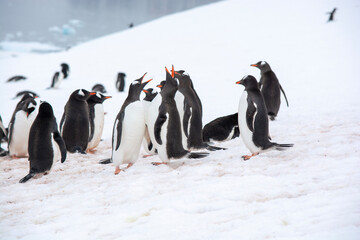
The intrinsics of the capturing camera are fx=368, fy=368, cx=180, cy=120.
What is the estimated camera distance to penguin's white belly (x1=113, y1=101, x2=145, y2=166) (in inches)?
157

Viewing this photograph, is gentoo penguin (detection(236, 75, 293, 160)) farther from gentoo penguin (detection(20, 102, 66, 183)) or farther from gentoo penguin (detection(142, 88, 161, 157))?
gentoo penguin (detection(20, 102, 66, 183))

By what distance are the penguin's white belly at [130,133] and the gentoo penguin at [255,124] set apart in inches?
44.0

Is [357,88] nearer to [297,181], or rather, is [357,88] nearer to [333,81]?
[333,81]

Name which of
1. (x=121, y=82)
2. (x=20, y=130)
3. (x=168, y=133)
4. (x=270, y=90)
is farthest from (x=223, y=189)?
(x=121, y=82)

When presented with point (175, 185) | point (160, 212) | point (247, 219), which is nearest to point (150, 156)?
point (175, 185)

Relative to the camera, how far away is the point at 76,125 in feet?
16.3

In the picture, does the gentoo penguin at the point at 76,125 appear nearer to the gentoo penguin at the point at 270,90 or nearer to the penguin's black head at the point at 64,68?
the gentoo penguin at the point at 270,90

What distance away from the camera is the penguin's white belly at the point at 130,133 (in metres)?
3.98

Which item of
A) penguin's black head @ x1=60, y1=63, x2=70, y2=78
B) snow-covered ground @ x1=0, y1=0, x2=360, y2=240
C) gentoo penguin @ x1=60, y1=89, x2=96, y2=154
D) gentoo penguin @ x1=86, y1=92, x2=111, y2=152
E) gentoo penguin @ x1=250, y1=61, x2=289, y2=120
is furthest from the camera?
penguin's black head @ x1=60, y1=63, x2=70, y2=78

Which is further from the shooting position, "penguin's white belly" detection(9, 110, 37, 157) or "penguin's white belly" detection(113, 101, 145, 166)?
"penguin's white belly" detection(9, 110, 37, 157)

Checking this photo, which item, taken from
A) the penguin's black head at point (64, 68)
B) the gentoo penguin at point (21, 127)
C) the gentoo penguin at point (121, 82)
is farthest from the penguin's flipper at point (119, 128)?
the penguin's black head at point (64, 68)

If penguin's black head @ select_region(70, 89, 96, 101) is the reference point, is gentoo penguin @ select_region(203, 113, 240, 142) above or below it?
below

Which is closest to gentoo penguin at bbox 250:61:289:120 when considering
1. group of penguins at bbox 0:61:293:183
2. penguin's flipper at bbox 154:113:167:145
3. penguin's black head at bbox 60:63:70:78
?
group of penguins at bbox 0:61:293:183

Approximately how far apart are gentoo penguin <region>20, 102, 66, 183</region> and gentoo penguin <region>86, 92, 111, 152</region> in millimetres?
1102
